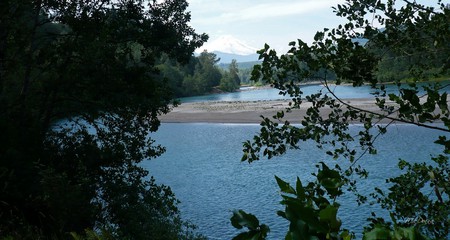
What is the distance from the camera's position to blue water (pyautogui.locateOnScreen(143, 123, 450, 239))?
902 inches

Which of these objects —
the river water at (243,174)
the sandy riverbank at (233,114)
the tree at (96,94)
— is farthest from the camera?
the sandy riverbank at (233,114)

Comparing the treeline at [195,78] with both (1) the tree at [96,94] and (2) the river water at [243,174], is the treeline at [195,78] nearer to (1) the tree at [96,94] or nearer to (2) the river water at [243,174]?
(2) the river water at [243,174]

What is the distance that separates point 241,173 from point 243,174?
1.25ft

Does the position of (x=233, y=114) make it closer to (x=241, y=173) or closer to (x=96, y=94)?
(x=241, y=173)

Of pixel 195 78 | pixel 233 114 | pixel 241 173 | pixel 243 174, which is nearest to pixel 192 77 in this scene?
pixel 195 78

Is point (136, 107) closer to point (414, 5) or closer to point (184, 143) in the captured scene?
point (414, 5)

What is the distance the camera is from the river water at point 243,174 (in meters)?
22.8

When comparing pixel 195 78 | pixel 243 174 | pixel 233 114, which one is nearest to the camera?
pixel 243 174

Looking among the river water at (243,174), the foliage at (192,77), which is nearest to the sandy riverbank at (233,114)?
the river water at (243,174)

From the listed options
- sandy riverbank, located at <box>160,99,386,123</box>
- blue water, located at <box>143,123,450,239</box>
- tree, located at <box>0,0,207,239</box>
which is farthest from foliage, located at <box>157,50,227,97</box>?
tree, located at <box>0,0,207,239</box>

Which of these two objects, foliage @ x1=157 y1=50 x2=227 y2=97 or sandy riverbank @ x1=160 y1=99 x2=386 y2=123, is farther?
foliage @ x1=157 y1=50 x2=227 y2=97

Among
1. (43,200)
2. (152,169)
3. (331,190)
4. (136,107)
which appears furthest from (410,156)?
(331,190)

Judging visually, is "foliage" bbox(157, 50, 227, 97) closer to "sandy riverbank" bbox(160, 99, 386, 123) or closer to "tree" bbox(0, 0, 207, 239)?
"sandy riverbank" bbox(160, 99, 386, 123)

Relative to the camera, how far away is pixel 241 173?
3231 centimetres
